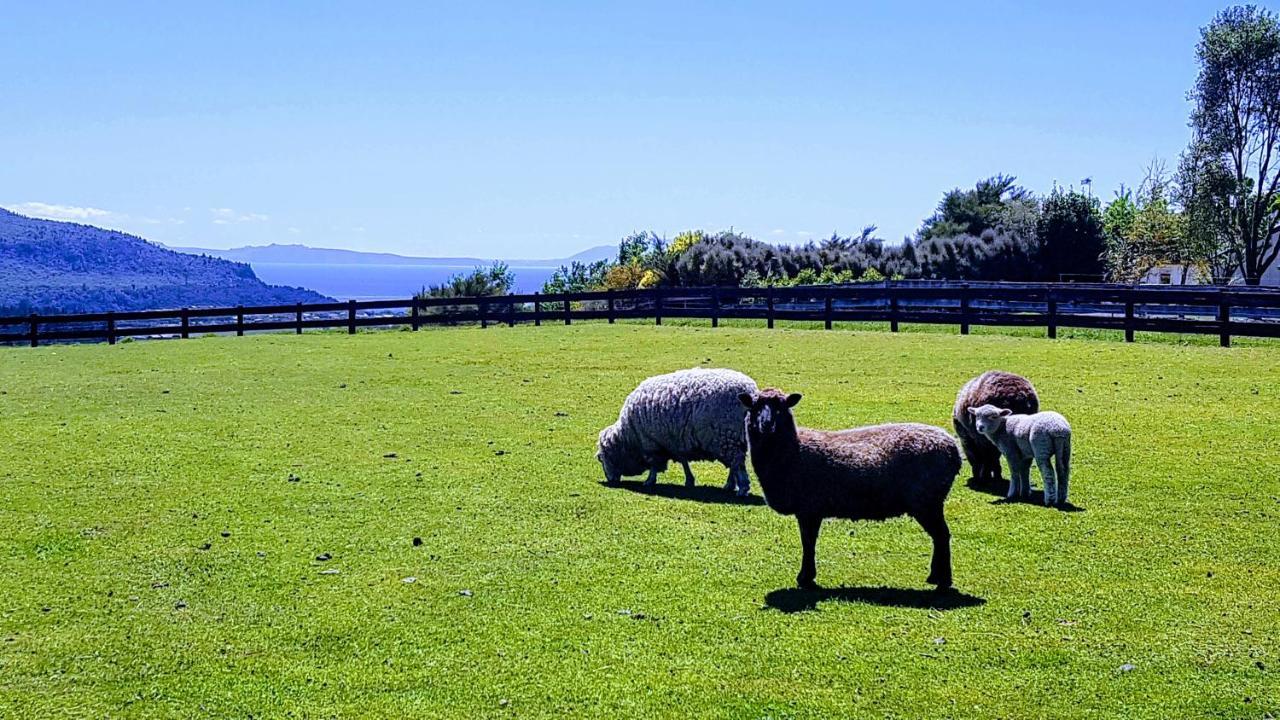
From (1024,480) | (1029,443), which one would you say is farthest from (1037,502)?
(1029,443)

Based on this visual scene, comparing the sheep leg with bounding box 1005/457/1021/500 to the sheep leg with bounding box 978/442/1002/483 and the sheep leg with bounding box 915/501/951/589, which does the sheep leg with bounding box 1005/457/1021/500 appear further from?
the sheep leg with bounding box 915/501/951/589

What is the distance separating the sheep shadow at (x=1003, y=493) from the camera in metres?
11.3

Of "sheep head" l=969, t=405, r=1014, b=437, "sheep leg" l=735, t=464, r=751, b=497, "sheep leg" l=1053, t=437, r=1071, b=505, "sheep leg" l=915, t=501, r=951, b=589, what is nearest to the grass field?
"sheep leg" l=915, t=501, r=951, b=589

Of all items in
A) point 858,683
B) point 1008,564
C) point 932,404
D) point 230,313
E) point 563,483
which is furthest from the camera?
point 230,313

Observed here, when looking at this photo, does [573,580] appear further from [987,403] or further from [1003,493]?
[987,403]

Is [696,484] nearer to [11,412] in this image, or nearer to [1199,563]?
[1199,563]

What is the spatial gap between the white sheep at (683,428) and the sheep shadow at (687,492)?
0.35 feet

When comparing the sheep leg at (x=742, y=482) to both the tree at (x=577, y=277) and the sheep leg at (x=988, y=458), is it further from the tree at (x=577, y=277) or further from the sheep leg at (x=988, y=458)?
the tree at (x=577, y=277)

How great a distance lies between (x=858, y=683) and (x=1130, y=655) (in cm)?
176

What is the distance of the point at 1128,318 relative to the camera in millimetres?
27859

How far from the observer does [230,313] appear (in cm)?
3559

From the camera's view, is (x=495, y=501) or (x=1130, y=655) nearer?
(x=1130, y=655)

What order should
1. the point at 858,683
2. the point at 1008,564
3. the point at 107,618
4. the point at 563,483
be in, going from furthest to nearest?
the point at 563,483 < the point at 1008,564 < the point at 107,618 < the point at 858,683

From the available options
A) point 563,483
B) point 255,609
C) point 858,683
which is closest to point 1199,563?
point 858,683
